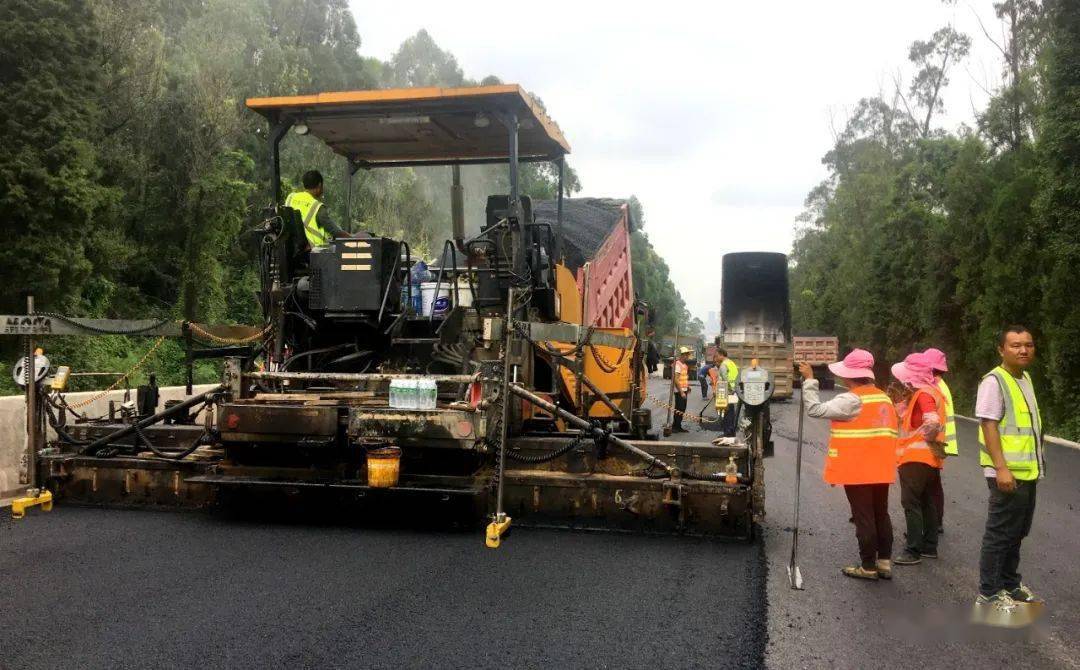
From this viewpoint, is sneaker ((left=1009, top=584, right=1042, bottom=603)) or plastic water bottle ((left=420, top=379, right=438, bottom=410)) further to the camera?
plastic water bottle ((left=420, top=379, right=438, bottom=410))

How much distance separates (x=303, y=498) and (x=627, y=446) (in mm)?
2156

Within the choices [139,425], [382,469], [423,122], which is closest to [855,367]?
[382,469]

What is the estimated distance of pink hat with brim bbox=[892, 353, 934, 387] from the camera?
6.02m

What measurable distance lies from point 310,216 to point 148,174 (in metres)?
16.8

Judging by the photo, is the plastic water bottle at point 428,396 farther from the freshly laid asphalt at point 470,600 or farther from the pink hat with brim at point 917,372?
the pink hat with brim at point 917,372

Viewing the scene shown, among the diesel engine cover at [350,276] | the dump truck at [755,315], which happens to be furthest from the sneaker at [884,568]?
the dump truck at [755,315]

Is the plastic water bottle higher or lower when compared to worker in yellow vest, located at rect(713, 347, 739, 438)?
higher

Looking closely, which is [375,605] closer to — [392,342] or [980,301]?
[392,342]

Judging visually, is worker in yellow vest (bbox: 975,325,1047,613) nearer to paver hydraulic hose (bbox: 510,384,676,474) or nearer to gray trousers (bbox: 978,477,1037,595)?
gray trousers (bbox: 978,477,1037,595)

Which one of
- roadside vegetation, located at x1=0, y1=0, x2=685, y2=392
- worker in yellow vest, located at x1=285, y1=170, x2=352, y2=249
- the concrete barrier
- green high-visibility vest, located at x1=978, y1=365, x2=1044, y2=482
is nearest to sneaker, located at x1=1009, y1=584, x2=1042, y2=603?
green high-visibility vest, located at x1=978, y1=365, x2=1044, y2=482

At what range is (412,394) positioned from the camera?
223 inches

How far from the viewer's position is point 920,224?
2970 cm

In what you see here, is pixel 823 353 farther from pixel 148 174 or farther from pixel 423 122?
pixel 423 122

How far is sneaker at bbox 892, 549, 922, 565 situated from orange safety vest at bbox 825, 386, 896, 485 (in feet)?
3.09
